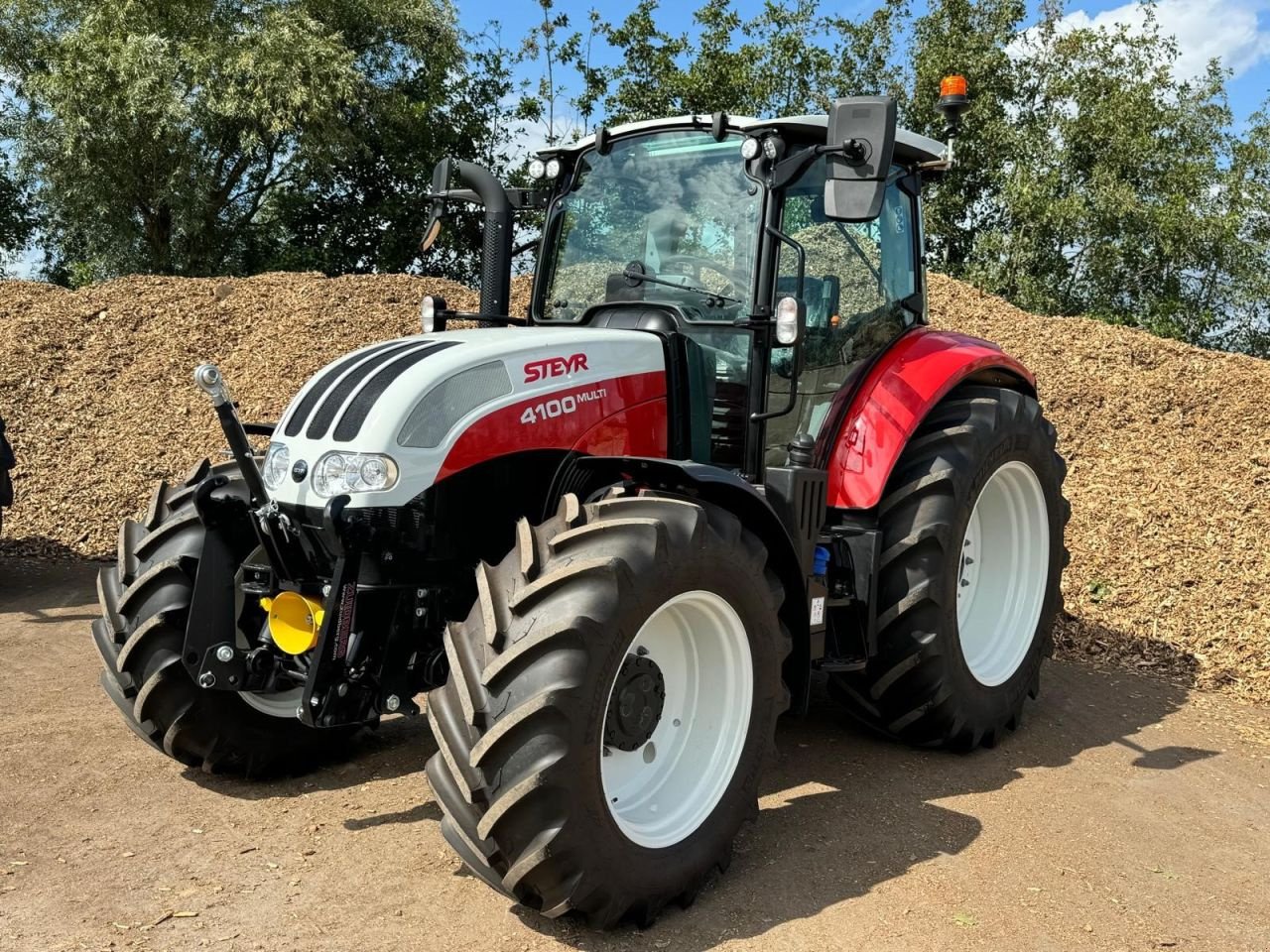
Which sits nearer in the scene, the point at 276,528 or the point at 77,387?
the point at 276,528

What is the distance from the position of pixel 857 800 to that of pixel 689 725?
3.20 ft

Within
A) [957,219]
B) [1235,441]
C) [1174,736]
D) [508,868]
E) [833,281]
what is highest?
[957,219]

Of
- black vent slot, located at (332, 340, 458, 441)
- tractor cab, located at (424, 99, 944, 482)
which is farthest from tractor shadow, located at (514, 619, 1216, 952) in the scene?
black vent slot, located at (332, 340, 458, 441)

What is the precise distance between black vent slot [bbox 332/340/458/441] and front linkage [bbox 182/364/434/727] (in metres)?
0.23

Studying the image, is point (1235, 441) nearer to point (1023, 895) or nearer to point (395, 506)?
point (1023, 895)

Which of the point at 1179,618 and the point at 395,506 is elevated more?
the point at 395,506

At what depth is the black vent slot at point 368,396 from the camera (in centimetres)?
354

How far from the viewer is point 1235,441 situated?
28.6 ft

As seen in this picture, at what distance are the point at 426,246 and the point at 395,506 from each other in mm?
1508

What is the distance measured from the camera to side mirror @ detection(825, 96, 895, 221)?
3742 millimetres

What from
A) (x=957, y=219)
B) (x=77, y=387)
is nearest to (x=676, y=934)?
(x=77, y=387)

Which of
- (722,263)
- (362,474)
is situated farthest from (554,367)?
(722,263)

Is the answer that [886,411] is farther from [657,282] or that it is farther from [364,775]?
[364,775]

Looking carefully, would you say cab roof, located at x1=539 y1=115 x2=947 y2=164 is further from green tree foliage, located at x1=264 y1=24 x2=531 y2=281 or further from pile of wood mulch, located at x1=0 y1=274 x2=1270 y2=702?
green tree foliage, located at x1=264 y1=24 x2=531 y2=281
